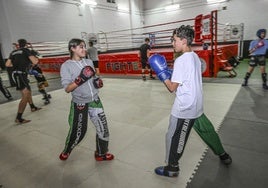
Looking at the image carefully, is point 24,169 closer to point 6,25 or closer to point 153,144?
point 153,144

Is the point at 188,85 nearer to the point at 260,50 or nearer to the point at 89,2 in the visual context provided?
the point at 260,50

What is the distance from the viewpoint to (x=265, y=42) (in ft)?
14.9

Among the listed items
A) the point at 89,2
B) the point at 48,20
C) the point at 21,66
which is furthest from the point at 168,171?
the point at 89,2

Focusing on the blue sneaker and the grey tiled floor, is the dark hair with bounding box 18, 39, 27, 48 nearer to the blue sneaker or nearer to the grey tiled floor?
the grey tiled floor

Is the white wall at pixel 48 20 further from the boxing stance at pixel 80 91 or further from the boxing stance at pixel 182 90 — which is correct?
the boxing stance at pixel 182 90

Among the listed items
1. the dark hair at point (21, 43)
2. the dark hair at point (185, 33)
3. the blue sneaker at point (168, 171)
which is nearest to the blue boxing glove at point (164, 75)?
the dark hair at point (185, 33)

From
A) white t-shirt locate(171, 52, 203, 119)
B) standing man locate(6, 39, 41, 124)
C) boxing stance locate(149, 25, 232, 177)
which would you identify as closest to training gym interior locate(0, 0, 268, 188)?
standing man locate(6, 39, 41, 124)

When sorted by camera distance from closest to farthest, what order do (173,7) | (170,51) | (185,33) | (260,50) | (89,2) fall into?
(185,33) → (260,50) → (170,51) → (89,2) → (173,7)

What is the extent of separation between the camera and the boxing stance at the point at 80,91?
185 centimetres

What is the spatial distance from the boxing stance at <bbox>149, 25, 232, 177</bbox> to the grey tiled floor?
1.43 feet

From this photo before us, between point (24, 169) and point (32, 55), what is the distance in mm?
2232

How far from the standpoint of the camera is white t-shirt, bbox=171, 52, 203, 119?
1.43 meters

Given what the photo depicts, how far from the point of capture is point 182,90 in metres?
1.53

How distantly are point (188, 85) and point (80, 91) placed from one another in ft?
3.46
